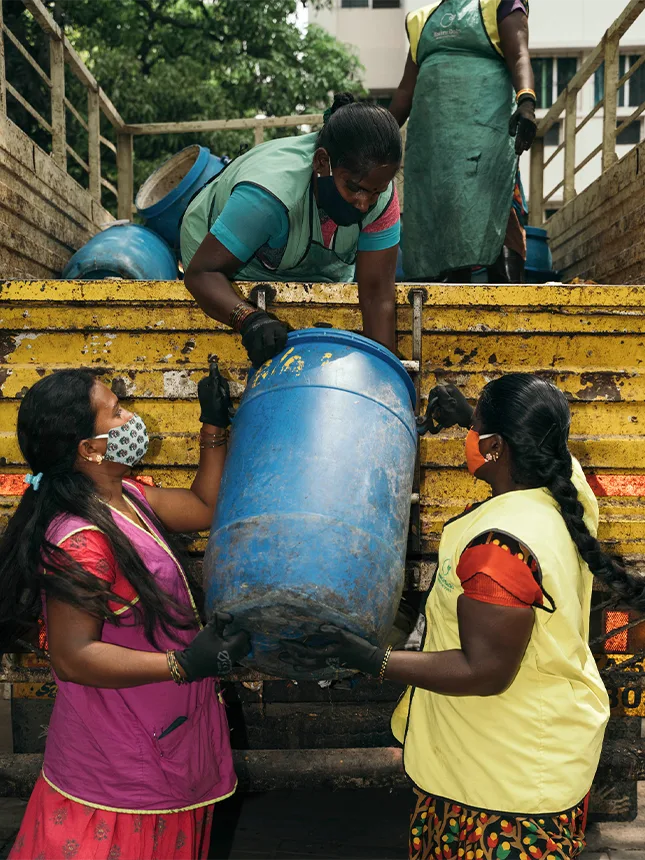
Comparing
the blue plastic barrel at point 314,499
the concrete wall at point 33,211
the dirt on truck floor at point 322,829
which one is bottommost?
the dirt on truck floor at point 322,829

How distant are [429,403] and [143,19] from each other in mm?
12204

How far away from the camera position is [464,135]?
353cm

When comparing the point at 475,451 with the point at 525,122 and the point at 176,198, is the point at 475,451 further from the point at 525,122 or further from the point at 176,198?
the point at 176,198

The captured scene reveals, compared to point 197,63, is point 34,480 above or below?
below

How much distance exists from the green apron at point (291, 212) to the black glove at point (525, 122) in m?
0.92

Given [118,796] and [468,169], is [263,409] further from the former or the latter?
A: [468,169]

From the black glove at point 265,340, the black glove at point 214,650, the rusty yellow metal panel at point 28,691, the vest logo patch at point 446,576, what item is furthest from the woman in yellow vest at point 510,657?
the rusty yellow metal panel at point 28,691

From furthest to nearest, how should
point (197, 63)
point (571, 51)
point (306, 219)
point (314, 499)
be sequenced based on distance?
point (571, 51), point (197, 63), point (306, 219), point (314, 499)

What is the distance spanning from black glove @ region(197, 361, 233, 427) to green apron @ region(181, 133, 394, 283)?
0.47 meters

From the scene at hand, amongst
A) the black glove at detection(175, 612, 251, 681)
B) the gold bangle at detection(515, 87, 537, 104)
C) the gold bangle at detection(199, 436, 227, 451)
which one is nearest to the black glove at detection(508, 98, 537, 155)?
the gold bangle at detection(515, 87, 537, 104)

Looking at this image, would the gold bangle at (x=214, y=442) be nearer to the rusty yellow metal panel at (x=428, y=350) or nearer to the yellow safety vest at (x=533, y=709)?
the rusty yellow metal panel at (x=428, y=350)

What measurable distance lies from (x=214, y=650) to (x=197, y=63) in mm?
11658

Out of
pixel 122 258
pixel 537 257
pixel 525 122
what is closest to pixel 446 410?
pixel 525 122

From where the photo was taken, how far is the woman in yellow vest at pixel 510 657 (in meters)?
1.74
